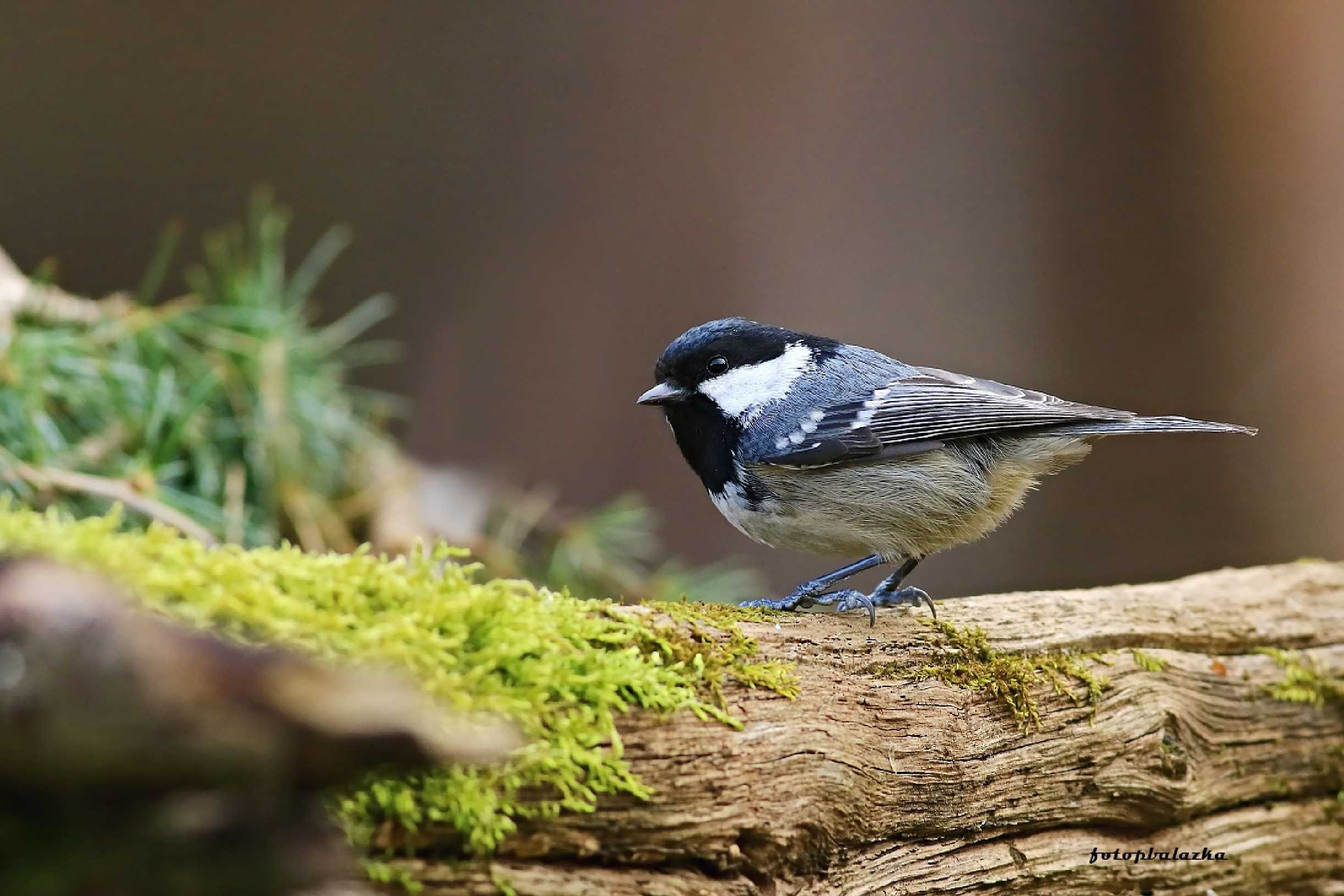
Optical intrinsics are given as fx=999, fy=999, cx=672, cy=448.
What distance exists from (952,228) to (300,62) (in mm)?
2620

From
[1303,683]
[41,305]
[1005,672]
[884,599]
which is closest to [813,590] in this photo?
[884,599]

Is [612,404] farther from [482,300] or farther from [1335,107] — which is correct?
[1335,107]

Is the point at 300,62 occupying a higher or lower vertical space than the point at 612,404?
higher

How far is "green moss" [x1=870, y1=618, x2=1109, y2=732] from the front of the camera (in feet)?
5.30

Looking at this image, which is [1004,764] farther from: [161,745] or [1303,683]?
[161,745]

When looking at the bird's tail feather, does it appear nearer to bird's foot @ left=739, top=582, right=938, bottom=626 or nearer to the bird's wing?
the bird's wing

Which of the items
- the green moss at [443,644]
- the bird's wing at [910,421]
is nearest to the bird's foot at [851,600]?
the bird's wing at [910,421]

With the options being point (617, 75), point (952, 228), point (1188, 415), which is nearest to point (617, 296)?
point (617, 75)

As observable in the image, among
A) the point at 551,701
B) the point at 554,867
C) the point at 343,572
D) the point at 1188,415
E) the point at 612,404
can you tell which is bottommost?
the point at 554,867

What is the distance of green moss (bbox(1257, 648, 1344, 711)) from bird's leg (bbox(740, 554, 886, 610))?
834mm

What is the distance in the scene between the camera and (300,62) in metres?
3.77

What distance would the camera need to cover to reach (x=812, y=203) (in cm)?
395

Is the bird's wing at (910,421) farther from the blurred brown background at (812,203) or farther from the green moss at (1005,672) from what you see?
the blurred brown background at (812,203)

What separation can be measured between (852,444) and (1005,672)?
1.77ft
